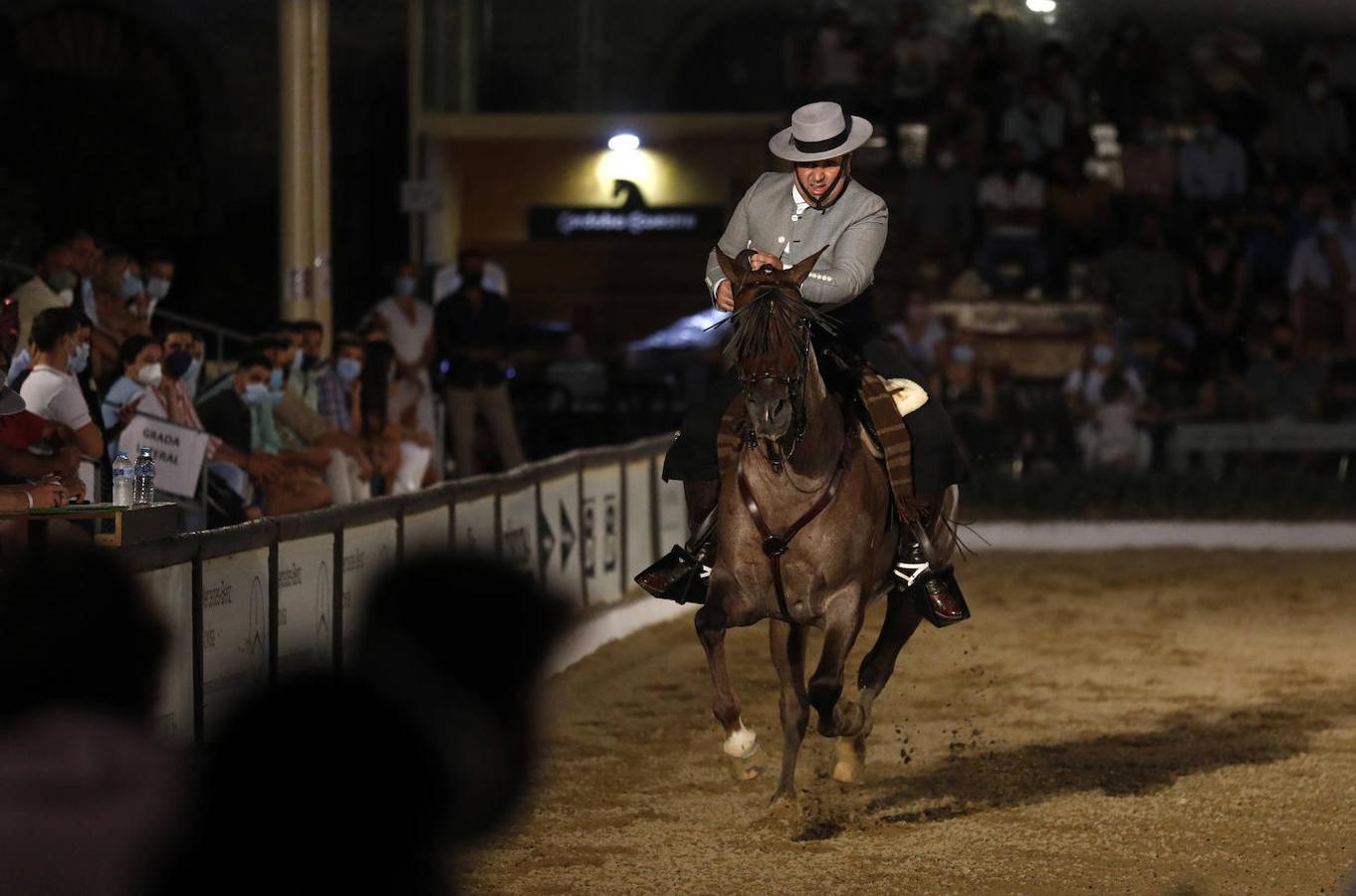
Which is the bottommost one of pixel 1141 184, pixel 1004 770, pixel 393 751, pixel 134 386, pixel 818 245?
pixel 1004 770

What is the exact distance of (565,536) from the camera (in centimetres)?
1382

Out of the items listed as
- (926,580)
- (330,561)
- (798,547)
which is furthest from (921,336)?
(798,547)

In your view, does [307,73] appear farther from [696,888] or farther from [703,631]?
[696,888]

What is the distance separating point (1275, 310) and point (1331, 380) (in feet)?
5.33

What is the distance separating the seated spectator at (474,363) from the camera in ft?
60.9

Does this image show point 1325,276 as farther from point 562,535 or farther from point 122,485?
point 122,485

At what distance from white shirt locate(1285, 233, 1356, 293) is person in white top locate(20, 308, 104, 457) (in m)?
16.8

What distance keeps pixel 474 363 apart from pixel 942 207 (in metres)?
8.08

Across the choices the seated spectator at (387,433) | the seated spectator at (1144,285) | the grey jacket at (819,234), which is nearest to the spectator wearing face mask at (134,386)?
the seated spectator at (387,433)

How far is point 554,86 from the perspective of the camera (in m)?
23.0

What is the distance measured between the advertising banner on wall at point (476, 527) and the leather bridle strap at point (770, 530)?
3656 mm

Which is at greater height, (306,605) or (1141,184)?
(1141,184)

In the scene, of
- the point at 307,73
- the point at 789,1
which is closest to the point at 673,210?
the point at 789,1

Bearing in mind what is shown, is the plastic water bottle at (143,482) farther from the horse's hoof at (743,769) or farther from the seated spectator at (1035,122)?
the seated spectator at (1035,122)
